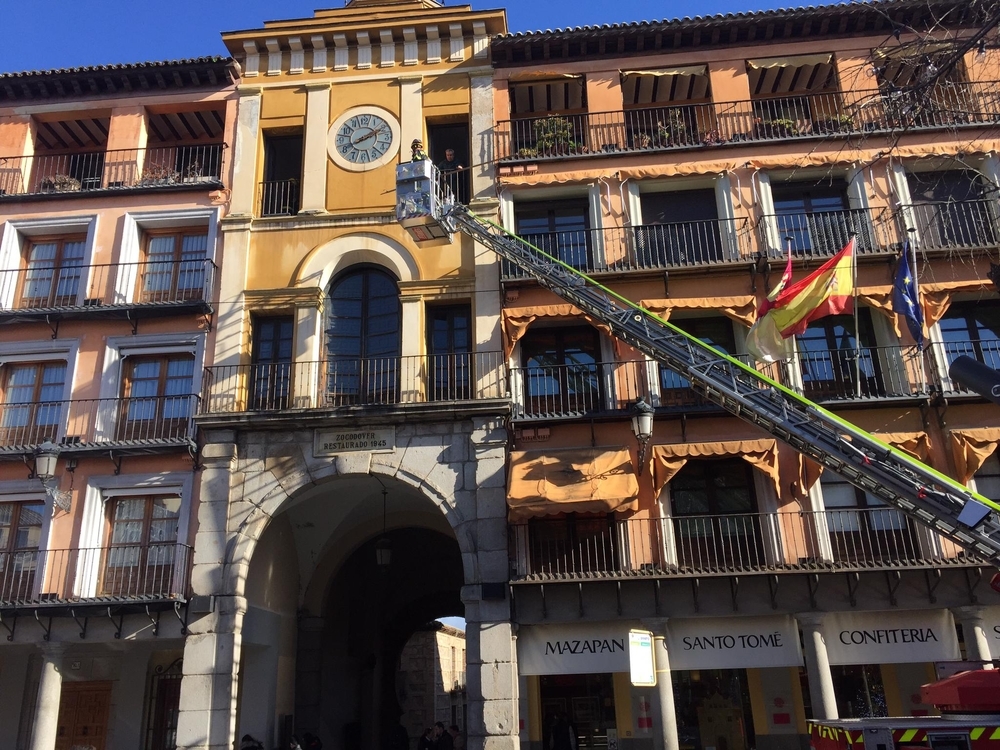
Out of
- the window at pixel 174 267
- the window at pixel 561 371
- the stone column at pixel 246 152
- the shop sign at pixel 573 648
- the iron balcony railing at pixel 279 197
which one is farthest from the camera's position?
the iron balcony railing at pixel 279 197

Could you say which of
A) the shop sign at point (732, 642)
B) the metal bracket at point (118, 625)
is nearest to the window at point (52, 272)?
the metal bracket at point (118, 625)

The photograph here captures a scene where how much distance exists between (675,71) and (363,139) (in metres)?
7.40

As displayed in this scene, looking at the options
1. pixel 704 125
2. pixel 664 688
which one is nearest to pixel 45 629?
pixel 664 688

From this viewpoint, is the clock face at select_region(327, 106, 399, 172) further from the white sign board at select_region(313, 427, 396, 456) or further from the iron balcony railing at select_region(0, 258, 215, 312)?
the white sign board at select_region(313, 427, 396, 456)

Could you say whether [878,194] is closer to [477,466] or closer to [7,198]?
[477,466]

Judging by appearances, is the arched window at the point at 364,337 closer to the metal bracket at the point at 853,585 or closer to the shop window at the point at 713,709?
the shop window at the point at 713,709

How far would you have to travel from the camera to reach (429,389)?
17.5 m

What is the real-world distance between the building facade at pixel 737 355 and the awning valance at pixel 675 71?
3.2 inches

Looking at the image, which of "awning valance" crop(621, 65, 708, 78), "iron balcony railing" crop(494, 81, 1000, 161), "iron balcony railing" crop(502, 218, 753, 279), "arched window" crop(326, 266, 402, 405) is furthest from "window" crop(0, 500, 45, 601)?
"awning valance" crop(621, 65, 708, 78)

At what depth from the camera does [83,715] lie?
18.0 metres

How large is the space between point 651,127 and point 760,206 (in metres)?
3.40

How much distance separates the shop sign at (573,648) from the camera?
1550 centimetres

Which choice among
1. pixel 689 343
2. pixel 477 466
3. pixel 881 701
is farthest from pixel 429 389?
pixel 881 701

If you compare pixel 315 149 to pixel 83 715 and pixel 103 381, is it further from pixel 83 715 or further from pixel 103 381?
pixel 83 715
